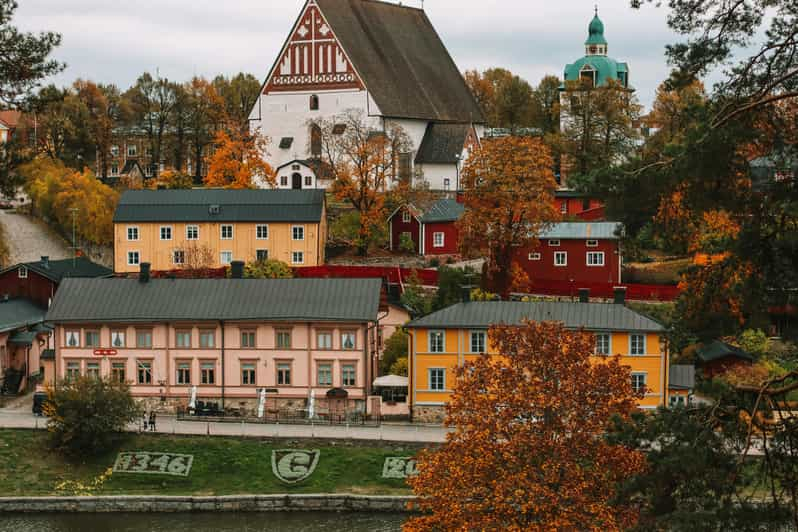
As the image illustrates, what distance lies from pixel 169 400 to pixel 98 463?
5.07 metres

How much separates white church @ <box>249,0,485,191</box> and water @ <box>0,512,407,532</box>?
34231 millimetres

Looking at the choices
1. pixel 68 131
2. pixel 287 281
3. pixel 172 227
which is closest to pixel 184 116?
pixel 68 131

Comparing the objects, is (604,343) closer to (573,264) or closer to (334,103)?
(573,264)

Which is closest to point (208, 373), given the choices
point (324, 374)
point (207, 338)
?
point (207, 338)

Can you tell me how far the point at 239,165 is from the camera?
67.3 metres

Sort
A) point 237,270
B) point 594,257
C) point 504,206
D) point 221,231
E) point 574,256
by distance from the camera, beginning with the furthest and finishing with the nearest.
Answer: point 221,231
point 574,256
point 594,257
point 504,206
point 237,270

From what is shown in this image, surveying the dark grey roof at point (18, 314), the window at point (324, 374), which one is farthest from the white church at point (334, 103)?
the window at point (324, 374)

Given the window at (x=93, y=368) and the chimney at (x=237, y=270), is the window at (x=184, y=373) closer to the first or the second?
the window at (x=93, y=368)

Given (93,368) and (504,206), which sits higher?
(504,206)

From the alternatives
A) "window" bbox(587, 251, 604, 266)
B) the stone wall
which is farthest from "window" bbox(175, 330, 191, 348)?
"window" bbox(587, 251, 604, 266)

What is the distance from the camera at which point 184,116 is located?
8831 centimetres

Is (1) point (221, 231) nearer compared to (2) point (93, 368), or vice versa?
(2) point (93, 368)

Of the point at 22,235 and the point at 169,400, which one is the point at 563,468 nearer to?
the point at 169,400

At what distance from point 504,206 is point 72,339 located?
17.3 metres
